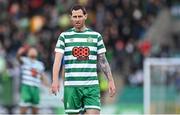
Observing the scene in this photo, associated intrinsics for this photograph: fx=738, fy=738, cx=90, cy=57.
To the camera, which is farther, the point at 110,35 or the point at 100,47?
the point at 110,35

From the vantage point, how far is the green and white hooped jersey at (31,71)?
17.3 m

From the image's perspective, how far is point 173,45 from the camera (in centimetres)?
2503

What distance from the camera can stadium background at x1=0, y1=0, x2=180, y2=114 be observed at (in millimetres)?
22531

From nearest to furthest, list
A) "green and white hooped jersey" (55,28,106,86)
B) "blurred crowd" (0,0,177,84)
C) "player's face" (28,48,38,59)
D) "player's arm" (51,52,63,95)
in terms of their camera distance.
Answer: "player's arm" (51,52,63,95) < "green and white hooped jersey" (55,28,106,86) < "player's face" (28,48,38,59) < "blurred crowd" (0,0,177,84)

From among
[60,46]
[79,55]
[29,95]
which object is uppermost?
[60,46]

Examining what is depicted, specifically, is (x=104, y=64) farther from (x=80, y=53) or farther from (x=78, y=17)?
(x=78, y=17)

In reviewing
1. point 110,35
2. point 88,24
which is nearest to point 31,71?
point 110,35

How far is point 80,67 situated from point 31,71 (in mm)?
6951

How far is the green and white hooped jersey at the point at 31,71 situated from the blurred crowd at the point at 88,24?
583cm

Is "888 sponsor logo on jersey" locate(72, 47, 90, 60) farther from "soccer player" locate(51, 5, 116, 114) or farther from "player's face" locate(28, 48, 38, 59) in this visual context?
"player's face" locate(28, 48, 38, 59)

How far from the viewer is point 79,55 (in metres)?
10.6

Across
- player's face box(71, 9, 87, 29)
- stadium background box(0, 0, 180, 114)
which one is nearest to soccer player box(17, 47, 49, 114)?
stadium background box(0, 0, 180, 114)

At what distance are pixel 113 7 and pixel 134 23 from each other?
1.02 meters

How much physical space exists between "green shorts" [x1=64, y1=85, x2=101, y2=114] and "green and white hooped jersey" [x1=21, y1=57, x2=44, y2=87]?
6657 mm
